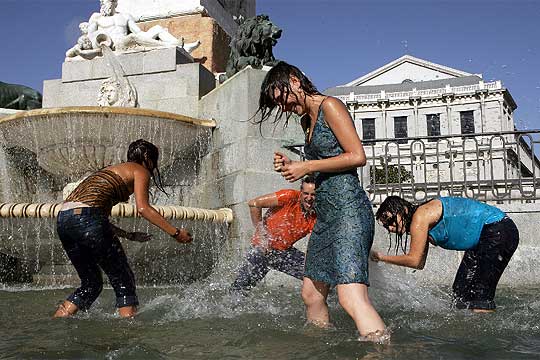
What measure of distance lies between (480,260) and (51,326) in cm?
308

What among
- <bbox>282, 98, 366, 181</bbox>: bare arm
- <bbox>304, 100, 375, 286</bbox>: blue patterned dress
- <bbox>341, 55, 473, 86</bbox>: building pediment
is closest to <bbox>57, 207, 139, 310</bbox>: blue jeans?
<bbox>304, 100, 375, 286</bbox>: blue patterned dress

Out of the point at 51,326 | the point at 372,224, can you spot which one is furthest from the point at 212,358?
the point at 51,326

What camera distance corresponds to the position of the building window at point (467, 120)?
60.5 m

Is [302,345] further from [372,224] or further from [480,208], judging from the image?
[480,208]

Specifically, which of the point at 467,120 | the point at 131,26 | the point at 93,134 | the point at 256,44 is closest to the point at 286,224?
the point at 93,134

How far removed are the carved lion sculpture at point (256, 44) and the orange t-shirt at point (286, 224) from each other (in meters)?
3.82

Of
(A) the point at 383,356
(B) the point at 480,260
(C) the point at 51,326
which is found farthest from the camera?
(B) the point at 480,260

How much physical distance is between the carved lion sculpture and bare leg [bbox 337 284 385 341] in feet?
19.2

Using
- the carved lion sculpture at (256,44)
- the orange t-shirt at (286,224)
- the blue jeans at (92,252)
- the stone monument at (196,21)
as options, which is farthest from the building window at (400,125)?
the blue jeans at (92,252)

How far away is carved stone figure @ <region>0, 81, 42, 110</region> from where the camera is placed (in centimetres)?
1106

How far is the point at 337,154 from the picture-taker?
10.5 feet

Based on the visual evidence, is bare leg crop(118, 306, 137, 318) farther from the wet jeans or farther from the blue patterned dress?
the blue patterned dress

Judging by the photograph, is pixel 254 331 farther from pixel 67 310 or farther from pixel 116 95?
pixel 116 95

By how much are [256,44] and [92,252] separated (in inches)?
206
